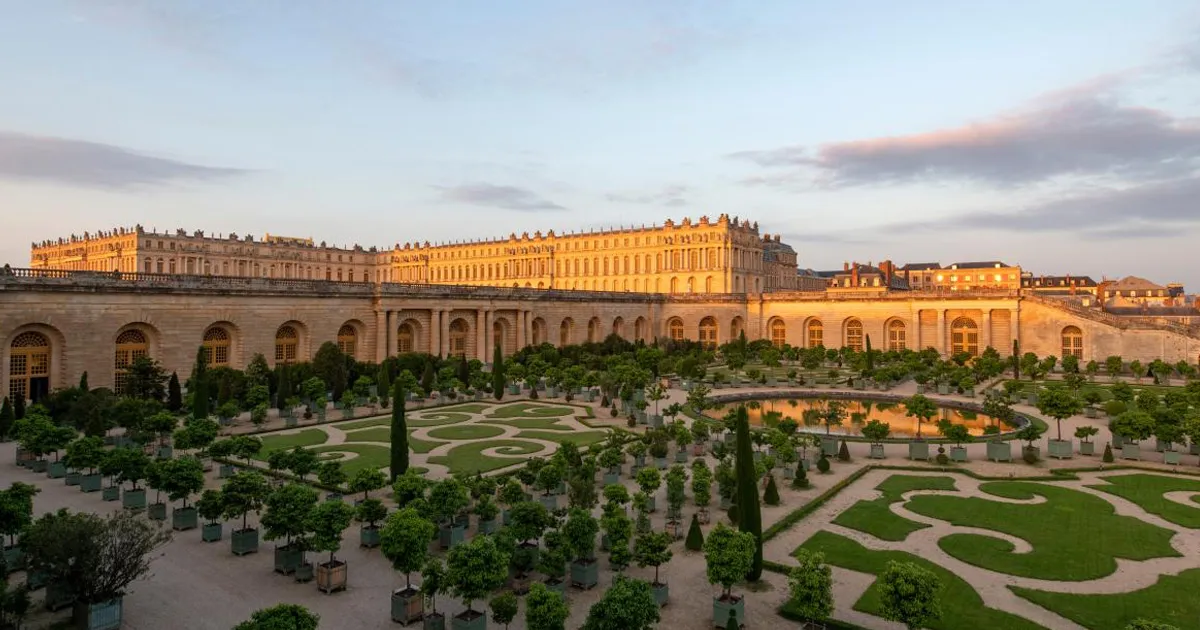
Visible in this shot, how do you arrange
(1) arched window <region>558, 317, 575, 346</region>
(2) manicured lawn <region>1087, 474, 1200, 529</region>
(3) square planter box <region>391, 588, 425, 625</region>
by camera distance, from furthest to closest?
(1) arched window <region>558, 317, 575, 346</region>
(2) manicured lawn <region>1087, 474, 1200, 529</region>
(3) square planter box <region>391, 588, 425, 625</region>

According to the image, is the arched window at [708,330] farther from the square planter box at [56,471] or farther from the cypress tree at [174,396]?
the square planter box at [56,471]

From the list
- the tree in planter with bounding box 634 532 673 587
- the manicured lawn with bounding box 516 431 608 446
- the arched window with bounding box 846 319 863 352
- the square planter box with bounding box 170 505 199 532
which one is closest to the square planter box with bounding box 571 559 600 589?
the tree in planter with bounding box 634 532 673 587

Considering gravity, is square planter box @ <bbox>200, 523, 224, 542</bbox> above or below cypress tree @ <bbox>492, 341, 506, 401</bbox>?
below

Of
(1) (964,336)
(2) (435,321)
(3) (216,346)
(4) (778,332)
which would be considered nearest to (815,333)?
(4) (778,332)

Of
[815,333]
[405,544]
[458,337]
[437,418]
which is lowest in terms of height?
[437,418]

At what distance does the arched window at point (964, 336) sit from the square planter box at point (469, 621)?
65.4 m

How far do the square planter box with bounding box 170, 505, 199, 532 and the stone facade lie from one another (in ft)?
75.6

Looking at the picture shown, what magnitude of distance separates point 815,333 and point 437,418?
51.6 metres

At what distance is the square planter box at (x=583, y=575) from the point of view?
16250mm

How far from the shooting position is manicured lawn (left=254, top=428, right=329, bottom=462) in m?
30.6

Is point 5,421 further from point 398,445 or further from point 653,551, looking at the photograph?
point 653,551

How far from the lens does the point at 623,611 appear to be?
38.8 feet

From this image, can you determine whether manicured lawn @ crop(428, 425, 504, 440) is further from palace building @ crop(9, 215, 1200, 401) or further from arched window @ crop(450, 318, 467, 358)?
arched window @ crop(450, 318, 467, 358)

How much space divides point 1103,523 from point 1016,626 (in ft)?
29.0
